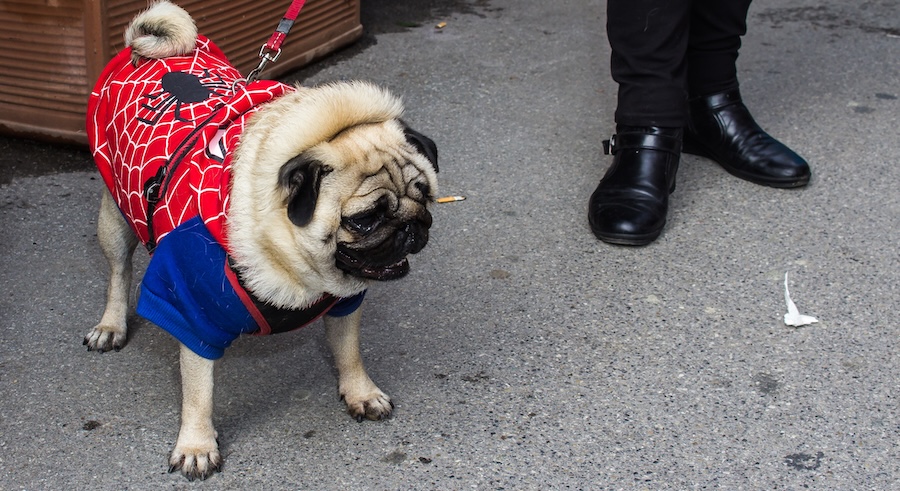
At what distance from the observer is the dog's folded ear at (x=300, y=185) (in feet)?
6.64

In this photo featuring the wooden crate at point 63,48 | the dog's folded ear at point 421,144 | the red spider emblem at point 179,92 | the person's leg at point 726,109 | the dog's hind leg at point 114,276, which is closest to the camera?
the dog's folded ear at point 421,144

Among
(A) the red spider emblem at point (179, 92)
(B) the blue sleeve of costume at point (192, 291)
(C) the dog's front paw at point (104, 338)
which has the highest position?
(A) the red spider emblem at point (179, 92)

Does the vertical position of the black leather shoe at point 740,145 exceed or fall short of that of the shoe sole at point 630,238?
it exceeds it

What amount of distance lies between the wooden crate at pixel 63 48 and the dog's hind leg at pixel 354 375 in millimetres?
1782

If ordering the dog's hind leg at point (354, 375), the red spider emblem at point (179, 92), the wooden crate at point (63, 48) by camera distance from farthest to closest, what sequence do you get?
the wooden crate at point (63, 48) → the dog's hind leg at point (354, 375) → the red spider emblem at point (179, 92)

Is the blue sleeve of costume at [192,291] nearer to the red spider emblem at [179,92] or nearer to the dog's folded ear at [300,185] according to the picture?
the dog's folded ear at [300,185]

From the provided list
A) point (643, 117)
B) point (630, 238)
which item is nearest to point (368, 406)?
point (630, 238)

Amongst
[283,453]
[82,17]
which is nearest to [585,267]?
[283,453]

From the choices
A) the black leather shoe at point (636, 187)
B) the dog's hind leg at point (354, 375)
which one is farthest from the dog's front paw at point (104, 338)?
the black leather shoe at point (636, 187)

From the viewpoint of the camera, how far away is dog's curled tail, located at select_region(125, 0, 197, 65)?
2.67 m

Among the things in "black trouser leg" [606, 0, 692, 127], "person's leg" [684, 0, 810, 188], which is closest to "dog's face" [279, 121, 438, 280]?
"black trouser leg" [606, 0, 692, 127]

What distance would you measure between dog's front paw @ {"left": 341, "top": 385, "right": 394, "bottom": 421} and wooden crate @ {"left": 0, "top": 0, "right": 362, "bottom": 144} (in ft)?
6.24

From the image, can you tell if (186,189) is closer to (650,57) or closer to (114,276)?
(114,276)

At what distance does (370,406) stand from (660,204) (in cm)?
150
